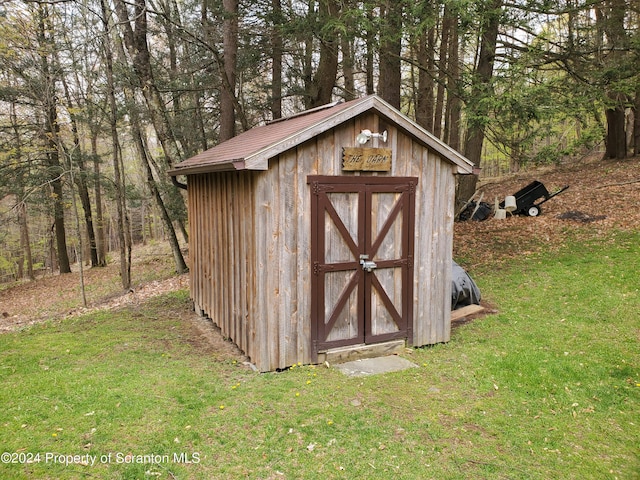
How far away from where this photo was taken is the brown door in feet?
18.7

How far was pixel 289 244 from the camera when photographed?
5.49m

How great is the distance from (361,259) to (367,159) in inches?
52.4

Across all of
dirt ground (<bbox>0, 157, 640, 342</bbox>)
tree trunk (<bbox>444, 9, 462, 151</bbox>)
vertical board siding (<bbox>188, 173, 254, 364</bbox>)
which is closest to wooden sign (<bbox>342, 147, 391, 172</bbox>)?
vertical board siding (<bbox>188, 173, 254, 364</bbox>)

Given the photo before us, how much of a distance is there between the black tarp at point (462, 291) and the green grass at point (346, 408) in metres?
0.72

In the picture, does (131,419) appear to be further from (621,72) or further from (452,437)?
(621,72)

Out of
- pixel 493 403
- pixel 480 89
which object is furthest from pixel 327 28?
pixel 493 403

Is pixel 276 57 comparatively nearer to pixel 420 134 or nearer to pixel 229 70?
pixel 229 70

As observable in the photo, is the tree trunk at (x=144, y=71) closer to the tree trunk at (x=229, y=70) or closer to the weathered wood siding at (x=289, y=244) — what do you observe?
the tree trunk at (x=229, y=70)

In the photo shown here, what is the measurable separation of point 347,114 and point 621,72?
7.45 meters

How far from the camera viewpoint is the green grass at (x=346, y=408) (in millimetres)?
3682

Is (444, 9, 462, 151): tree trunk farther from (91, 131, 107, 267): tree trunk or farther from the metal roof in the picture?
(91, 131, 107, 267): tree trunk

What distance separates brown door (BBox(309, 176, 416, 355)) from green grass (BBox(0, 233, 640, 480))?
0.65 meters

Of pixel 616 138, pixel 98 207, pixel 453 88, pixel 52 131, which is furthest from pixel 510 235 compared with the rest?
pixel 98 207

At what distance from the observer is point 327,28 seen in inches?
316
